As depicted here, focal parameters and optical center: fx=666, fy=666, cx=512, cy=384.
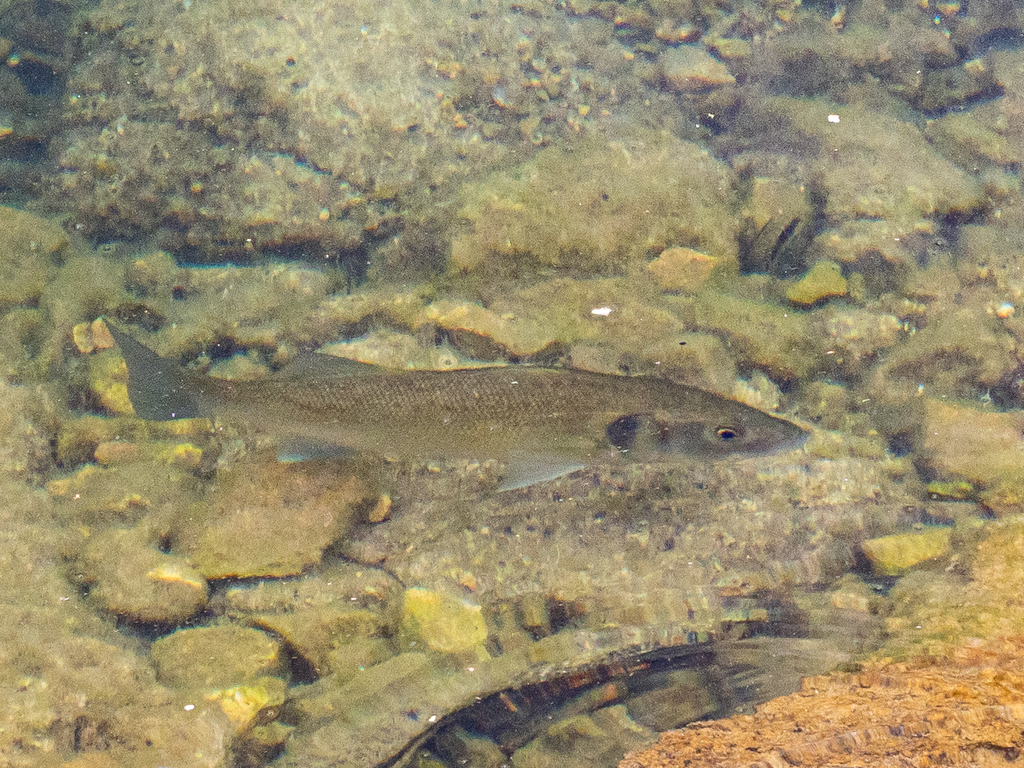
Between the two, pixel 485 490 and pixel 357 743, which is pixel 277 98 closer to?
pixel 485 490

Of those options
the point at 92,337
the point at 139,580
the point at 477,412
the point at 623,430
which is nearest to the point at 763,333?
the point at 623,430

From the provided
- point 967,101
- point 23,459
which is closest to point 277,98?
point 23,459

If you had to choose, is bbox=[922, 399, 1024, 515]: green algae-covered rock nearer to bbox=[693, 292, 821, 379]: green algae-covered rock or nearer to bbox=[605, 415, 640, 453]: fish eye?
bbox=[693, 292, 821, 379]: green algae-covered rock

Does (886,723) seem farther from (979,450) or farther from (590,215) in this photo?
(590,215)

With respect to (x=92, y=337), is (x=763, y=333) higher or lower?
higher

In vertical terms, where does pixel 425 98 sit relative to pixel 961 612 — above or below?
above
